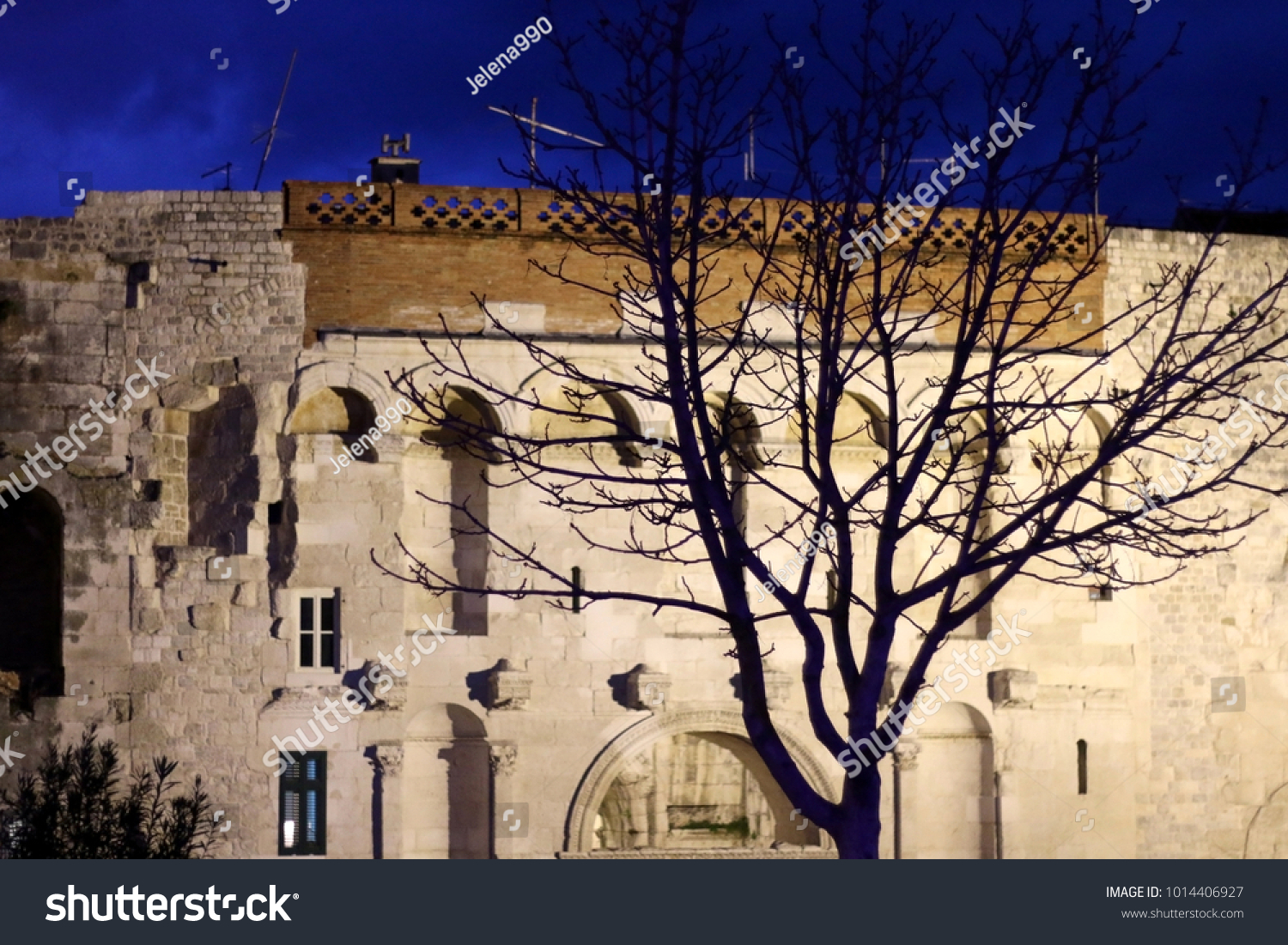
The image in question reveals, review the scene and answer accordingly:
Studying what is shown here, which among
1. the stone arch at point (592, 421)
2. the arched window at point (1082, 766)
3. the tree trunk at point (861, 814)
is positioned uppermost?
the stone arch at point (592, 421)

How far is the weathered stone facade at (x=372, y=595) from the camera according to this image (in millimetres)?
18328

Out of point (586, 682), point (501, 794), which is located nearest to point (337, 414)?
point (586, 682)

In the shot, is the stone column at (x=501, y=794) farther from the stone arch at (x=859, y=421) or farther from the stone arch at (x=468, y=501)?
the stone arch at (x=859, y=421)

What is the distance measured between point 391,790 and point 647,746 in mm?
2792

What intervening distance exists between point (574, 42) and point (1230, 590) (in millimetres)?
12532

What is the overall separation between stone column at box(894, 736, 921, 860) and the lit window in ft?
20.6

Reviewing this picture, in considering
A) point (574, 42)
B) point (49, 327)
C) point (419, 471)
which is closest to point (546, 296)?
point (419, 471)

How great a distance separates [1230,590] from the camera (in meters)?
20.4

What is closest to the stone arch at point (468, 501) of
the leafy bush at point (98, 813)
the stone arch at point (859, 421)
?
the leafy bush at point (98, 813)

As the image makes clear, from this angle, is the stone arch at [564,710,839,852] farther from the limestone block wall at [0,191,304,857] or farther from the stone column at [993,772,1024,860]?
the limestone block wall at [0,191,304,857]

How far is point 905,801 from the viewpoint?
64.0ft

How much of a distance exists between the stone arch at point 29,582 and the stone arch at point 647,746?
5.95 meters

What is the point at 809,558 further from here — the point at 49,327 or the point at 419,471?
the point at 49,327

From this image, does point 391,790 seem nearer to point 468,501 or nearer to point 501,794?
point 501,794
